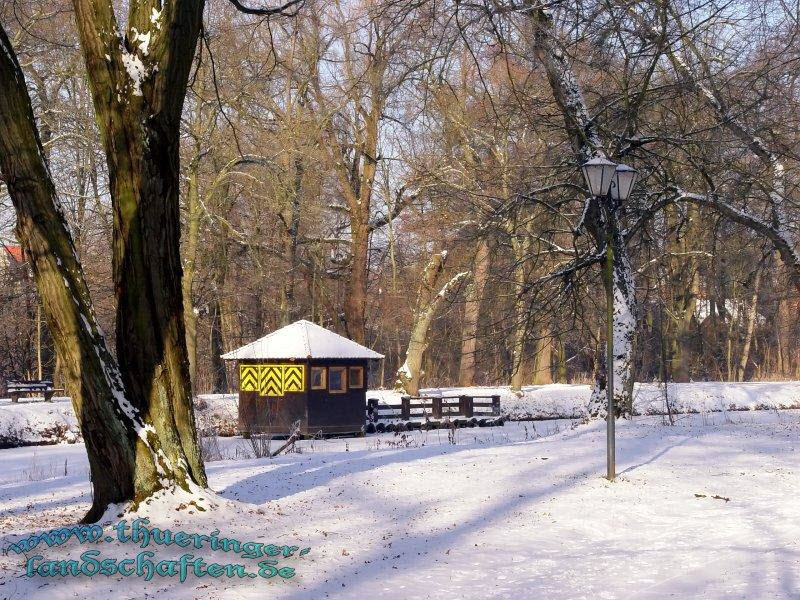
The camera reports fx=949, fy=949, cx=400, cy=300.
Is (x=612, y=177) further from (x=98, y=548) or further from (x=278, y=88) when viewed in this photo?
(x=278, y=88)

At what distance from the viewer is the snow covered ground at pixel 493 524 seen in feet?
22.4

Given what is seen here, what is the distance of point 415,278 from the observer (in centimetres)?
4025

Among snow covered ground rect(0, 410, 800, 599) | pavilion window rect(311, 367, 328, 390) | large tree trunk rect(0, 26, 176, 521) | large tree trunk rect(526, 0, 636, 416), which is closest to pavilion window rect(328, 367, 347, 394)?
pavilion window rect(311, 367, 328, 390)

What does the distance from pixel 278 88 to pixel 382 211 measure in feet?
19.9

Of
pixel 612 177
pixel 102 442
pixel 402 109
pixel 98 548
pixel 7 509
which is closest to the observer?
pixel 98 548

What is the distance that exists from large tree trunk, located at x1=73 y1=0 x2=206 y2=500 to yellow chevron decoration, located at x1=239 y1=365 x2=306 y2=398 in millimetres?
17607

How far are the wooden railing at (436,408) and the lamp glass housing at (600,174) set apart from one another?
1753 cm

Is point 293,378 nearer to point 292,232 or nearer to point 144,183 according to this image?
point 292,232

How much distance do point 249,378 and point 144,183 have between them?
18.3 meters

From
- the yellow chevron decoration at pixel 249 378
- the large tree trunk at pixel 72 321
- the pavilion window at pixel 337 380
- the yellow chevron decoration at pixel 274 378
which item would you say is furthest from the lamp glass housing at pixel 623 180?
the yellow chevron decoration at pixel 249 378

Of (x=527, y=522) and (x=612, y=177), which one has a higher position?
(x=612, y=177)

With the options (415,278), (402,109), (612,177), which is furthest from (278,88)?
(612,177)

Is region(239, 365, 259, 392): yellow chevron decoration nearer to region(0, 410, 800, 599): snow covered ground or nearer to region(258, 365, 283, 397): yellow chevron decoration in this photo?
region(258, 365, 283, 397): yellow chevron decoration

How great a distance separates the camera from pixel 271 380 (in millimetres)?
25625
